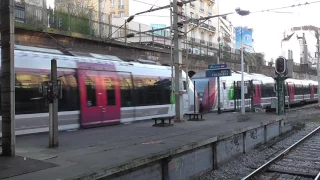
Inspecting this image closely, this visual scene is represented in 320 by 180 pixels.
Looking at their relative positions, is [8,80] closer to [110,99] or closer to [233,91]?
[110,99]

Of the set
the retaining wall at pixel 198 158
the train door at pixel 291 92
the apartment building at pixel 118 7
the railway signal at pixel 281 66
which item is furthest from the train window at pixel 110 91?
the apartment building at pixel 118 7

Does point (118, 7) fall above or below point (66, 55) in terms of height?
above

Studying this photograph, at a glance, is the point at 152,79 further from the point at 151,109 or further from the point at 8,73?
the point at 8,73

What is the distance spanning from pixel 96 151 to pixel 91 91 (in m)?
5.32

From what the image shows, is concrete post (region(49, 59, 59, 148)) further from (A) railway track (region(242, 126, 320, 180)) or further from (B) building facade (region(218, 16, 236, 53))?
(B) building facade (region(218, 16, 236, 53))

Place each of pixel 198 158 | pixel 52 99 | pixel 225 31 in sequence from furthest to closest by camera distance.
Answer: pixel 225 31, pixel 198 158, pixel 52 99

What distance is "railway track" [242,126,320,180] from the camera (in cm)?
956

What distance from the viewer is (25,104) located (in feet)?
36.2

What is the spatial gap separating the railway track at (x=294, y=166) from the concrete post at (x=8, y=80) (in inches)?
217

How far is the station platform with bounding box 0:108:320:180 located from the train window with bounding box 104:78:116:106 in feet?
5.42

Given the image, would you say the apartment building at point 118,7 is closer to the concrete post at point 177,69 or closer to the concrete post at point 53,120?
the concrete post at point 177,69

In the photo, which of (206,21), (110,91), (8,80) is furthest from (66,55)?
(206,21)

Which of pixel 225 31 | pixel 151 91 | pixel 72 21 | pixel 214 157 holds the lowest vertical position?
pixel 214 157

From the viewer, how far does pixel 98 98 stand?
44.3ft
